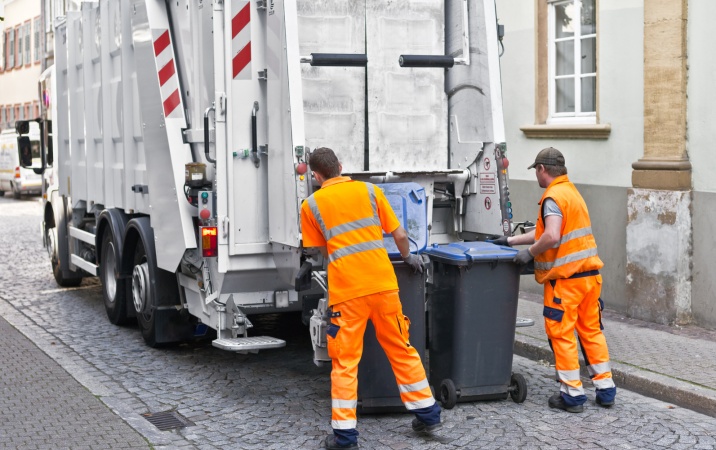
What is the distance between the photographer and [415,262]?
231 inches

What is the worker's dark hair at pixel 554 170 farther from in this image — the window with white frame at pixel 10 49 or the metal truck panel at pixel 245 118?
the window with white frame at pixel 10 49

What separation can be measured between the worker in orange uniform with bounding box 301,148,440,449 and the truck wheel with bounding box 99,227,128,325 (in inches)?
141

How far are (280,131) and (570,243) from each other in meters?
1.82

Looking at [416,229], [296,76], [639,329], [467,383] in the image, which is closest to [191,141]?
[296,76]

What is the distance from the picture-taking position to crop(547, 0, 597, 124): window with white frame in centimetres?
975

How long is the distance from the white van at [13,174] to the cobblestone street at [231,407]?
22.4m

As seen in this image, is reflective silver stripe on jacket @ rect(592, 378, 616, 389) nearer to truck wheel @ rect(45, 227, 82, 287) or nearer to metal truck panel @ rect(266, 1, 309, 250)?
metal truck panel @ rect(266, 1, 309, 250)

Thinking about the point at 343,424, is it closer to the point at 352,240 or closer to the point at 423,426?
the point at 423,426

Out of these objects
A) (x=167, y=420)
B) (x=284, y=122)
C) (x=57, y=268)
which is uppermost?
(x=284, y=122)

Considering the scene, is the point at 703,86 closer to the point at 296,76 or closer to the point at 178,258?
the point at 296,76

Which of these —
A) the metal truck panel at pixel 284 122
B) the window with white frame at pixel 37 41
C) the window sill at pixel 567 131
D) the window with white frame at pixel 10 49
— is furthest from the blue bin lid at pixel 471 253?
Result: the window with white frame at pixel 10 49

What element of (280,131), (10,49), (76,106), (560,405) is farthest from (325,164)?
(10,49)

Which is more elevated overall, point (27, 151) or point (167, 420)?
point (27, 151)

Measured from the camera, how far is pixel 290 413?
6227 mm
